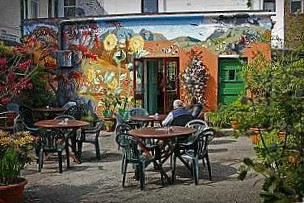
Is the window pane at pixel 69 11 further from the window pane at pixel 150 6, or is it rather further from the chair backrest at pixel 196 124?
the chair backrest at pixel 196 124

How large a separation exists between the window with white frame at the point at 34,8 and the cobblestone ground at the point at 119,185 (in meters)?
12.3

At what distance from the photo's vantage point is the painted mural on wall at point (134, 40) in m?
16.2

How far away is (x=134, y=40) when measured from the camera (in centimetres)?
1688

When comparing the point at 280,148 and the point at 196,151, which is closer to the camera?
the point at 280,148

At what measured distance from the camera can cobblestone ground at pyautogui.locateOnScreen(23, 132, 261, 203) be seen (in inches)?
295

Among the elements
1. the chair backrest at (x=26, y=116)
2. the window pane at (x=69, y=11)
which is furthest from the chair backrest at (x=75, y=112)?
the window pane at (x=69, y=11)

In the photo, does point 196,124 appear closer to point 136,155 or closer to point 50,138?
point 136,155

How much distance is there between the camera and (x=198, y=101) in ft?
53.8

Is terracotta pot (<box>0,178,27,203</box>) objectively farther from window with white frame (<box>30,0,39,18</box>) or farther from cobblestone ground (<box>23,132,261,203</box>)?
window with white frame (<box>30,0,39,18</box>)

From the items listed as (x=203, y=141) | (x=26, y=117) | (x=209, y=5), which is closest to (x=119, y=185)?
(x=203, y=141)

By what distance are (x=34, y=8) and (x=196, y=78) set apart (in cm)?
931

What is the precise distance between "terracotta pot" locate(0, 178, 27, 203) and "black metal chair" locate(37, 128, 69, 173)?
2641 millimetres

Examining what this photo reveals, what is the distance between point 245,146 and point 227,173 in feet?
A: 11.6

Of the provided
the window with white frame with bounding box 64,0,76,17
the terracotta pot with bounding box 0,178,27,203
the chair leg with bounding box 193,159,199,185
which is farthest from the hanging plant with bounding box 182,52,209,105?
the terracotta pot with bounding box 0,178,27,203
